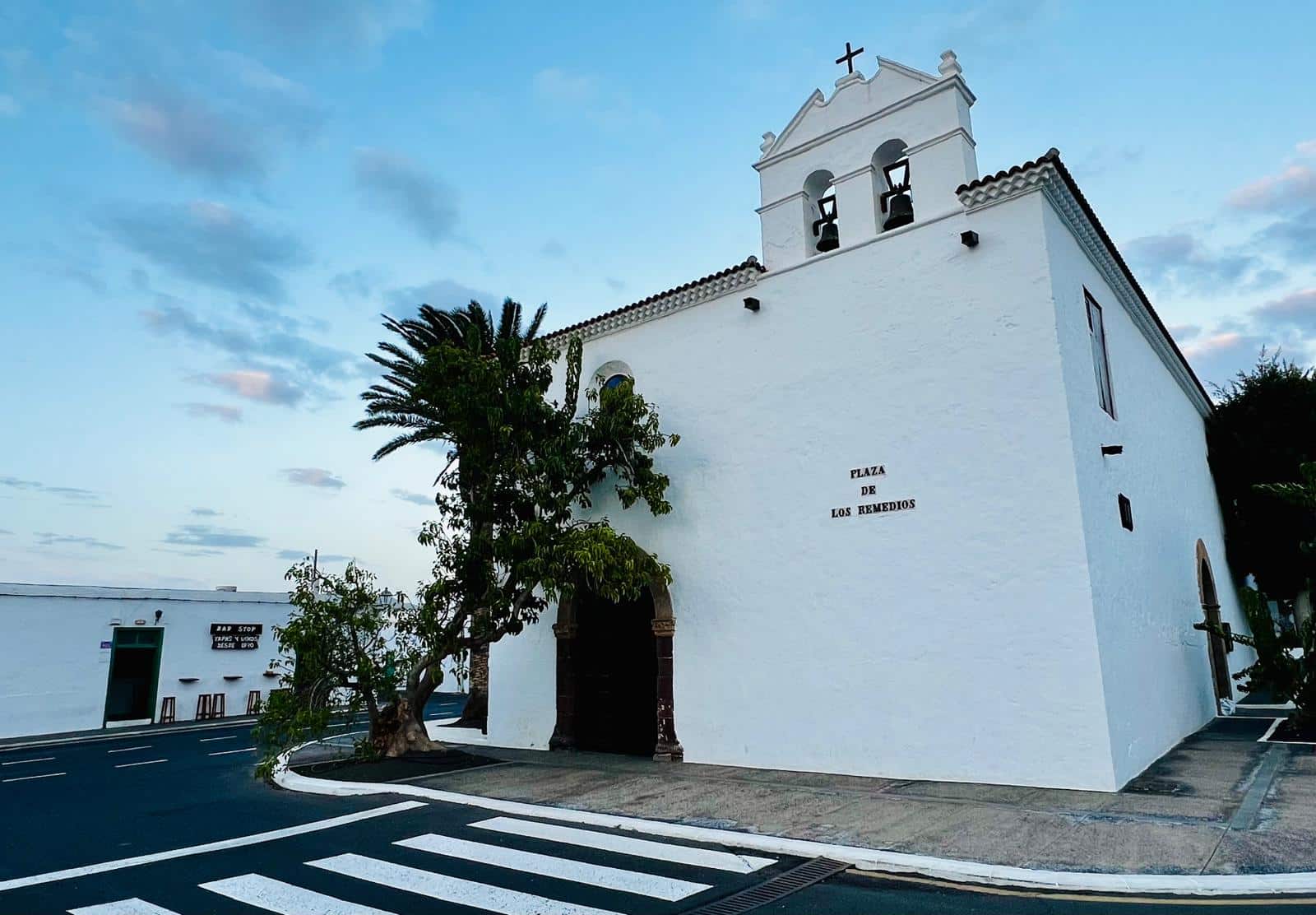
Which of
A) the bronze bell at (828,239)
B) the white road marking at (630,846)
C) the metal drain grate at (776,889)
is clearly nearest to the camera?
the metal drain grate at (776,889)

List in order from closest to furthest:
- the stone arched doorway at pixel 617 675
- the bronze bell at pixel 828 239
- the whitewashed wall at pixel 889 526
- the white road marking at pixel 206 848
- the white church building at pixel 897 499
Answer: the white road marking at pixel 206 848 < the whitewashed wall at pixel 889 526 < the white church building at pixel 897 499 < the bronze bell at pixel 828 239 < the stone arched doorway at pixel 617 675

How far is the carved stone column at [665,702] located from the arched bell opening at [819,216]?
6030 millimetres

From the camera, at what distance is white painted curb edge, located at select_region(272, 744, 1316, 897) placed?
5012mm

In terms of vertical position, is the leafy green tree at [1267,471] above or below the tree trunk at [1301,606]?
above

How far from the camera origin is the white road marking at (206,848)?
6.27 meters

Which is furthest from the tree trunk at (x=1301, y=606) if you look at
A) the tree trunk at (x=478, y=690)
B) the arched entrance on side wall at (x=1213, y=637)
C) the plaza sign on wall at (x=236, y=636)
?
the plaza sign on wall at (x=236, y=636)

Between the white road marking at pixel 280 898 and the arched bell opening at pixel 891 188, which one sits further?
the arched bell opening at pixel 891 188

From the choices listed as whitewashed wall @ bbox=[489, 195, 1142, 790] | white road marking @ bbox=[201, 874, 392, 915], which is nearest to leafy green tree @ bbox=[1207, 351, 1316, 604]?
whitewashed wall @ bbox=[489, 195, 1142, 790]

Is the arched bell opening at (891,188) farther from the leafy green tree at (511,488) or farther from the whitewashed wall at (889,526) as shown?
the leafy green tree at (511,488)

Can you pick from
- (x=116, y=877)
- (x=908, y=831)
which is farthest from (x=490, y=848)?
(x=908, y=831)

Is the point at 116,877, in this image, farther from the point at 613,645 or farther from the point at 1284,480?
the point at 1284,480

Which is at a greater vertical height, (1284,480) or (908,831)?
(1284,480)

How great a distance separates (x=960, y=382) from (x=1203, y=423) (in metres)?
14.4

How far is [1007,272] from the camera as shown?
31.0 feet
